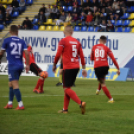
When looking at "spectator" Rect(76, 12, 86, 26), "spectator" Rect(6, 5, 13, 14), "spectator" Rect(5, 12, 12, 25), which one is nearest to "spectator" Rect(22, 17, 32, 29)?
"spectator" Rect(5, 12, 12, 25)

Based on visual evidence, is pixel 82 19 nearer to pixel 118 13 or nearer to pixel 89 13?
pixel 89 13

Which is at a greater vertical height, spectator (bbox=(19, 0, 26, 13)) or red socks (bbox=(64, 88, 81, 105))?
spectator (bbox=(19, 0, 26, 13))

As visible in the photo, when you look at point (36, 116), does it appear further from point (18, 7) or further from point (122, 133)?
point (18, 7)

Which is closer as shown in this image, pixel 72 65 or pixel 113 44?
pixel 72 65

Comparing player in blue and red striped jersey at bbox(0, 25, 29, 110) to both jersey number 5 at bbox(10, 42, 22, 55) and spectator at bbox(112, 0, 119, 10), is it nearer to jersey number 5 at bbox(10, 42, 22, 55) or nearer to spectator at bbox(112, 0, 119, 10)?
jersey number 5 at bbox(10, 42, 22, 55)

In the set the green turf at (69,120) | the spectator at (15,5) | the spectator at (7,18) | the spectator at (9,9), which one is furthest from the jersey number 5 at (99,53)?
the spectator at (15,5)

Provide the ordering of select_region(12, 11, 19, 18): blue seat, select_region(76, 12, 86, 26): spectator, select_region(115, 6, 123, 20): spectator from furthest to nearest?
select_region(12, 11, 19, 18): blue seat, select_region(76, 12, 86, 26): spectator, select_region(115, 6, 123, 20): spectator

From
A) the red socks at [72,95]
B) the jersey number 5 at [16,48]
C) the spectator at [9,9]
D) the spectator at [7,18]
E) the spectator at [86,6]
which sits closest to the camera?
the red socks at [72,95]

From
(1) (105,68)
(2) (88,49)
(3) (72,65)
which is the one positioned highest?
(3) (72,65)

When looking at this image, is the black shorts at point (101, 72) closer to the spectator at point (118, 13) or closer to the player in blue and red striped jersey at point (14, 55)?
the player in blue and red striped jersey at point (14, 55)

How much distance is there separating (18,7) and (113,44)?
11.9m

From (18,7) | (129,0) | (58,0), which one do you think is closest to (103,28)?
(129,0)

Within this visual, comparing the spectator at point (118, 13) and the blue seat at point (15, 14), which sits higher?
the spectator at point (118, 13)

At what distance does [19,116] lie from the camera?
740 centimetres
